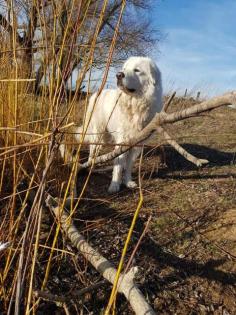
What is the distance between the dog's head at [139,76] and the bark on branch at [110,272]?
5.68 ft

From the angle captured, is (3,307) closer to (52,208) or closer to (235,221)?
(52,208)

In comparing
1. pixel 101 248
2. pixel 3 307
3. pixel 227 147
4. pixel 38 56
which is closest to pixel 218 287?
pixel 101 248

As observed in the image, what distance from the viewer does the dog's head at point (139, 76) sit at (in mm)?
3453

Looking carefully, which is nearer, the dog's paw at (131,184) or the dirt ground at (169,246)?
the dirt ground at (169,246)

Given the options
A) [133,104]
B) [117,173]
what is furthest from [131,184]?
[133,104]

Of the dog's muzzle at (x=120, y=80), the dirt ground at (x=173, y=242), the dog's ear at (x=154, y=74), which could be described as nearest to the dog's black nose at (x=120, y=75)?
the dog's muzzle at (x=120, y=80)

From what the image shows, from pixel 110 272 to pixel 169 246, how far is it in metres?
0.79

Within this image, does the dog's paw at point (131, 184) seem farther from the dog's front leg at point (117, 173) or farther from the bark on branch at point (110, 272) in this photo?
the bark on branch at point (110, 272)

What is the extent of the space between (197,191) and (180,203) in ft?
1.07

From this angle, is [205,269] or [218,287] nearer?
[218,287]

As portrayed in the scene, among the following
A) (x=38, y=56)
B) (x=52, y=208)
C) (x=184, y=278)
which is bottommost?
(x=184, y=278)

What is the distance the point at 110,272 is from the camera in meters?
1.52

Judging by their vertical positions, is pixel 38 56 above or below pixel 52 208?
above

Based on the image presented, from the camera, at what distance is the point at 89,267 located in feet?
6.32
